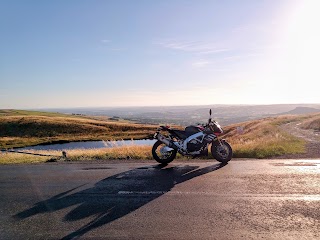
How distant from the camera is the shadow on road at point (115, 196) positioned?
660 centimetres

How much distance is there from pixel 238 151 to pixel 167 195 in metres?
8.08

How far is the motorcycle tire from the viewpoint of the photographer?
1216 cm

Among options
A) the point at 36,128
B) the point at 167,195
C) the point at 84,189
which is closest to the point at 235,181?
the point at 167,195

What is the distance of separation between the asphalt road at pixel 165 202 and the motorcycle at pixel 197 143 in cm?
92

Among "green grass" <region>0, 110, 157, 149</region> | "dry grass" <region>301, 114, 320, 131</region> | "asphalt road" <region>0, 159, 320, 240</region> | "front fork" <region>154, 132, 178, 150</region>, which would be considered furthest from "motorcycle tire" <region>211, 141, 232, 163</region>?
"green grass" <region>0, 110, 157, 149</region>

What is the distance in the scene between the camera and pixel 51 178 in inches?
407

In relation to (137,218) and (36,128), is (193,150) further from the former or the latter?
(36,128)

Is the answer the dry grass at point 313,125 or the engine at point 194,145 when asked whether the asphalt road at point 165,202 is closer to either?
the engine at point 194,145

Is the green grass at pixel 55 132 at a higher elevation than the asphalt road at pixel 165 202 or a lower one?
lower

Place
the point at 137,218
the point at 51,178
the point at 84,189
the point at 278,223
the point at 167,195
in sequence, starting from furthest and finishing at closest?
the point at 51,178
the point at 84,189
the point at 167,195
the point at 137,218
the point at 278,223

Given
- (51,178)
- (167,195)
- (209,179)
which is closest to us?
(167,195)

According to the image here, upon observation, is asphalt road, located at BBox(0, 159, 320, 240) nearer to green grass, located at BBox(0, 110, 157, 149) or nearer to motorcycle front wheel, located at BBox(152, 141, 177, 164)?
motorcycle front wheel, located at BBox(152, 141, 177, 164)

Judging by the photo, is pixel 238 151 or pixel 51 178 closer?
pixel 51 178

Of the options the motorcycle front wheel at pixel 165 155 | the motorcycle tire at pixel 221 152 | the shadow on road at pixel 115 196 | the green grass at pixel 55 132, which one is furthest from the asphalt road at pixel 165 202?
the green grass at pixel 55 132
